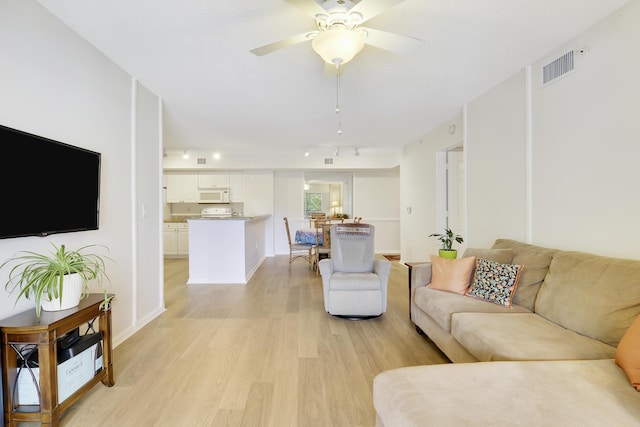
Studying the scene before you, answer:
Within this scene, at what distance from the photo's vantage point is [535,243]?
2574 millimetres

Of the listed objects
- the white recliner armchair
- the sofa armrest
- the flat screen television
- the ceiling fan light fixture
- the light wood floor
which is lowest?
the light wood floor

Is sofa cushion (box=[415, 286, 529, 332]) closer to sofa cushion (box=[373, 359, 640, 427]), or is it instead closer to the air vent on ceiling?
sofa cushion (box=[373, 359, 640, 427])

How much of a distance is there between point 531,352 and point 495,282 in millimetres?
854

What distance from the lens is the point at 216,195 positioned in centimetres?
718

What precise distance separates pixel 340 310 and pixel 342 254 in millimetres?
651

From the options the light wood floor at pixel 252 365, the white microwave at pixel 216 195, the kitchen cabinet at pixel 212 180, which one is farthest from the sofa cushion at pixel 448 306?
the kitchen cabinet at pixel 212 180

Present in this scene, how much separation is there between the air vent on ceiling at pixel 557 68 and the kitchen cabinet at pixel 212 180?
636cm

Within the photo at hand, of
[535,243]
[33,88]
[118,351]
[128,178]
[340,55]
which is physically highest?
[340,55]

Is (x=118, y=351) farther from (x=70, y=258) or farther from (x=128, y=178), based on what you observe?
(x=128, y=178)

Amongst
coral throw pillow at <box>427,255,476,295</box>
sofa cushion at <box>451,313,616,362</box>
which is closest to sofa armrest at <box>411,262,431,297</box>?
coral throw pillow at <box>427,255,476,295</box>

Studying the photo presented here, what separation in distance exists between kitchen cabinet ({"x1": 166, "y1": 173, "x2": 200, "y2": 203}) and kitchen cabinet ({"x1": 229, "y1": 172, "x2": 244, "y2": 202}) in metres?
0.83

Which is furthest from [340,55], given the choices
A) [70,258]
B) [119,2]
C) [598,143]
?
[70,258]

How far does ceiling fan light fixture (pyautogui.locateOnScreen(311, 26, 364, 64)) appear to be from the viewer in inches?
66.7

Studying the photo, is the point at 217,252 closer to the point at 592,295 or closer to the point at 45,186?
the point at 45,186
